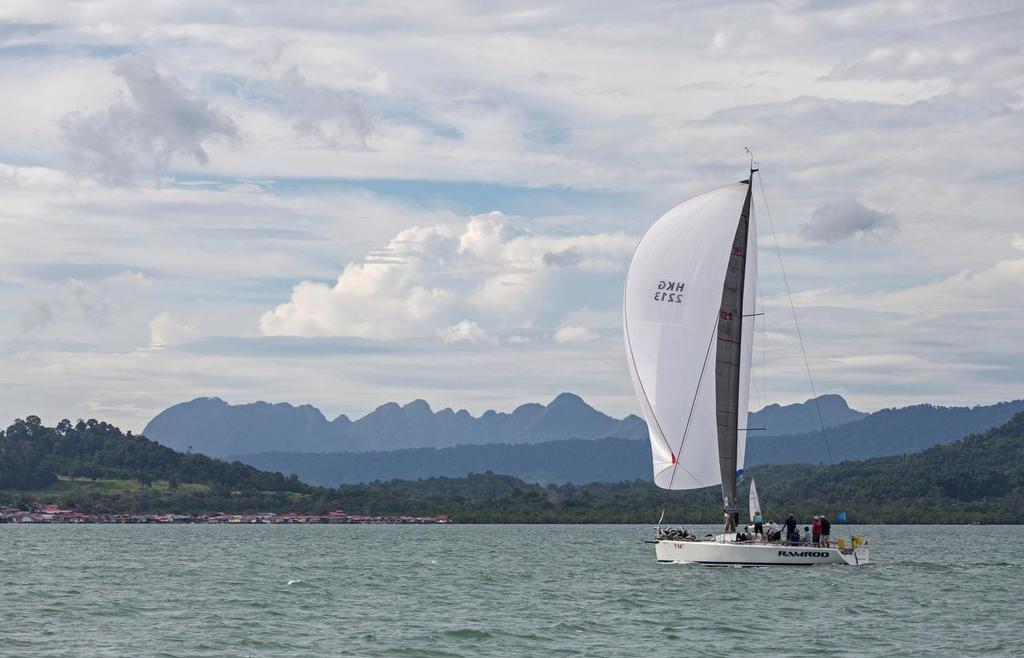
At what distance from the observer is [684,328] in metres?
64.0

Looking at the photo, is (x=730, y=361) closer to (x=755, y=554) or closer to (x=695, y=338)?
(x=695, y=338)

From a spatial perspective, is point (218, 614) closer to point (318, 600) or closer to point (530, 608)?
point (318, 600)

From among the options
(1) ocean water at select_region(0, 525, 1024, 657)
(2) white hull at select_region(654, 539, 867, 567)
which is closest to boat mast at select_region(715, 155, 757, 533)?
(2) white hull at select_region(654, 539, 867, 567)

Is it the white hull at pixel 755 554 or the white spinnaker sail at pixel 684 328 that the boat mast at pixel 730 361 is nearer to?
the white spinnaker sail at pixel 684 328

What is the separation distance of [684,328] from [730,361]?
260 centimetres

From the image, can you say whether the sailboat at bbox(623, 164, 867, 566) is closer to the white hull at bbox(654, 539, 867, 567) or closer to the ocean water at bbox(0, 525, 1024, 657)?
the white hull at bbox(654, 539, 867, 567)

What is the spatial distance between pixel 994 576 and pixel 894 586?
11.1 m

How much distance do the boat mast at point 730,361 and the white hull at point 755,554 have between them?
2.59 metres

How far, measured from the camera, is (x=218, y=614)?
48.7 meters

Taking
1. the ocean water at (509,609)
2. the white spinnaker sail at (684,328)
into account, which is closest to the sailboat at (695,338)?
the white spinnaker sail at (684,328)

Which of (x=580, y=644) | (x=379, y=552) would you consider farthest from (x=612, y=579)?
(x=379, y=552)

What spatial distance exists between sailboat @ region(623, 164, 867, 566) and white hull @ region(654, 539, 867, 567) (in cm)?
32

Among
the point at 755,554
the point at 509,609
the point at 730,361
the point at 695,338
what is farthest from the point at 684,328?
the point at 509,609

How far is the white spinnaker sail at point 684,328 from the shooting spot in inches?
2520
